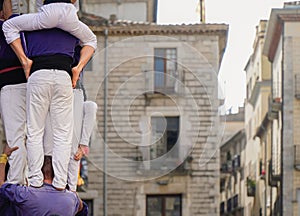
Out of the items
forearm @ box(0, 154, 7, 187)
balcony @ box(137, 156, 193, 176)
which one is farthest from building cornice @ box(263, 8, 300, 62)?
forearm @ box(0, 154, 7, 187)

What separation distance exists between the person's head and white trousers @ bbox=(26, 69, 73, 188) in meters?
0.04

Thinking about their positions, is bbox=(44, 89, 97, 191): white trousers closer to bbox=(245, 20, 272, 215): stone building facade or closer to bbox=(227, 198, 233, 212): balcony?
bbox=(245, 20, 272, 215): stone building facade

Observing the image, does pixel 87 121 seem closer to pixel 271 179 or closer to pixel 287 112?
pixel 287 112

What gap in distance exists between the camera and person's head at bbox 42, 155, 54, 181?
20.5 feet

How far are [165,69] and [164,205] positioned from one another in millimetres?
4412

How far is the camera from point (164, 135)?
33719mm

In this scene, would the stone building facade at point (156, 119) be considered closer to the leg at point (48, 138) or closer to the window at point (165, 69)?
the window at point (165, 69)

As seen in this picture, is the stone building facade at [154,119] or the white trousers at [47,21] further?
the stone building facade at [154,119]

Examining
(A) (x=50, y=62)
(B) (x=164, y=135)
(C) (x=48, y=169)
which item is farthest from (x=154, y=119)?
(A) (x=50, y=62)

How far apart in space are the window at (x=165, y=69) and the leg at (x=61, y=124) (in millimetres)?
27613

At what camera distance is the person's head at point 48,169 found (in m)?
6.26

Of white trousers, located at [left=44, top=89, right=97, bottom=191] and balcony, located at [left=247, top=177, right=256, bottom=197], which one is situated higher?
balcony, located at [left=247, top=177, right=256, bottom=197]

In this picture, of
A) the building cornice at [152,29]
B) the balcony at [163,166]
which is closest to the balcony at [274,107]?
the building cornice at [152,29]

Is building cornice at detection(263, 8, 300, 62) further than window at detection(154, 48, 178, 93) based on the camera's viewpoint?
Yes
